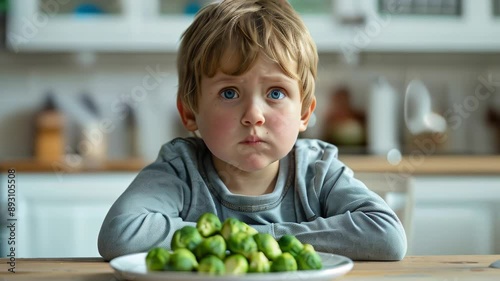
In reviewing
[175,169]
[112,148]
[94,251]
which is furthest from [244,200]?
[112,148]

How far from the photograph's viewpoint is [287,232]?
1.17m

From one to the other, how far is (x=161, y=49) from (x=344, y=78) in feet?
2.99

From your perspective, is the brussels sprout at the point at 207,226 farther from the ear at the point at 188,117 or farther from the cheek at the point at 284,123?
the ear at the point at 188,117

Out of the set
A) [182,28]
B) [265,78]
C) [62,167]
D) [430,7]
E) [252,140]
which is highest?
[430,7]

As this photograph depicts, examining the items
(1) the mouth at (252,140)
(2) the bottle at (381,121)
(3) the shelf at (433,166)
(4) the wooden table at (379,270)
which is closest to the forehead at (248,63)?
(1) the mouth at (252,140)

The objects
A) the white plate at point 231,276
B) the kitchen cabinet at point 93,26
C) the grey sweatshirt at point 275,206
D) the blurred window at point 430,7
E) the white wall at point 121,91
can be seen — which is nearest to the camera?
the white plate at point 231,276

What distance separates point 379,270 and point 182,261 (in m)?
0.32

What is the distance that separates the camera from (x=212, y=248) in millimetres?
875

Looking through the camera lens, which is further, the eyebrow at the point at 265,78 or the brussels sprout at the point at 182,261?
the eyebrow at the point at 265,78

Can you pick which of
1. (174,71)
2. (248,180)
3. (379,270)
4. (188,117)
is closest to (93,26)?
(174,71)

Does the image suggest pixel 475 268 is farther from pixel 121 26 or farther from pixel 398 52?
pixel 398 52

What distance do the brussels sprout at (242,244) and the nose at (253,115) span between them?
37 centimetres

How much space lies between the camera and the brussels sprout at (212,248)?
0.87 metres

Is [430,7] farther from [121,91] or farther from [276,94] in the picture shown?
[276,94]
